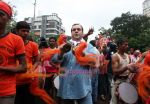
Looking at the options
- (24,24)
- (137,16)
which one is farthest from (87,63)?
(137,16)

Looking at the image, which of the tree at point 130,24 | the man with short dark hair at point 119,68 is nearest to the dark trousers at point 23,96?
the man with short dark hair at point 119,68

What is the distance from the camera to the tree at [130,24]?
8938 cm

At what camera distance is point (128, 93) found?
7.22m

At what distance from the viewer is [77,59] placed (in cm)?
650

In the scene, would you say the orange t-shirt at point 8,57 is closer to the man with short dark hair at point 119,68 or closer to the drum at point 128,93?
the drum at point 128,93

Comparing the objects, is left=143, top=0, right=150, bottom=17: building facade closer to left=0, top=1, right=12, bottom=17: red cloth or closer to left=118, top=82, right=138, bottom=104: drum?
left=118, top=82, right=138, bottom=104: drum

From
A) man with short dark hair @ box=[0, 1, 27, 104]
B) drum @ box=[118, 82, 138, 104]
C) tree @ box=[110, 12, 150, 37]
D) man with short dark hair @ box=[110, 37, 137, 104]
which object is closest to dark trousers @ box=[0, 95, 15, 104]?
man with short dark hair @ box=[0, 1, 27, 104]

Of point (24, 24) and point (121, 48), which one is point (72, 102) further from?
point (121, 48)

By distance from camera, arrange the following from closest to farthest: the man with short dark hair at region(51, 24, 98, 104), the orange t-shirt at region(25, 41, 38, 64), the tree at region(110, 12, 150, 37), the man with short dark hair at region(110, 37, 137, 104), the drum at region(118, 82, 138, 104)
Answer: the man with short dark hair at region(51, 24, 98, 104)
the orange t-shirt at region(25, 41, 38, 64)
the drum at region(118, 82, 138, 104)
the man with short dark hair at region(110, 37, 137, 104)
the tree at region(110, 12, 150, 37)

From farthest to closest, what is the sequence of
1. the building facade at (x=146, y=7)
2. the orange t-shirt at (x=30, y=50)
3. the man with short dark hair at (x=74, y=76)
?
the building facade at (x=146, y=7)
the orange t-shirt at (x=30, y=50)
the man with short dark hair at (x=74, y=76)

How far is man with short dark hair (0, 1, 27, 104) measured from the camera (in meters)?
4.49

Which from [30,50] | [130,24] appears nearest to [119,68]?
[30,50]

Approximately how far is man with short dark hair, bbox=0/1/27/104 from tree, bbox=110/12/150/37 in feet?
274

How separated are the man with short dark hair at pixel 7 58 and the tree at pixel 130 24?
83.6 meters
